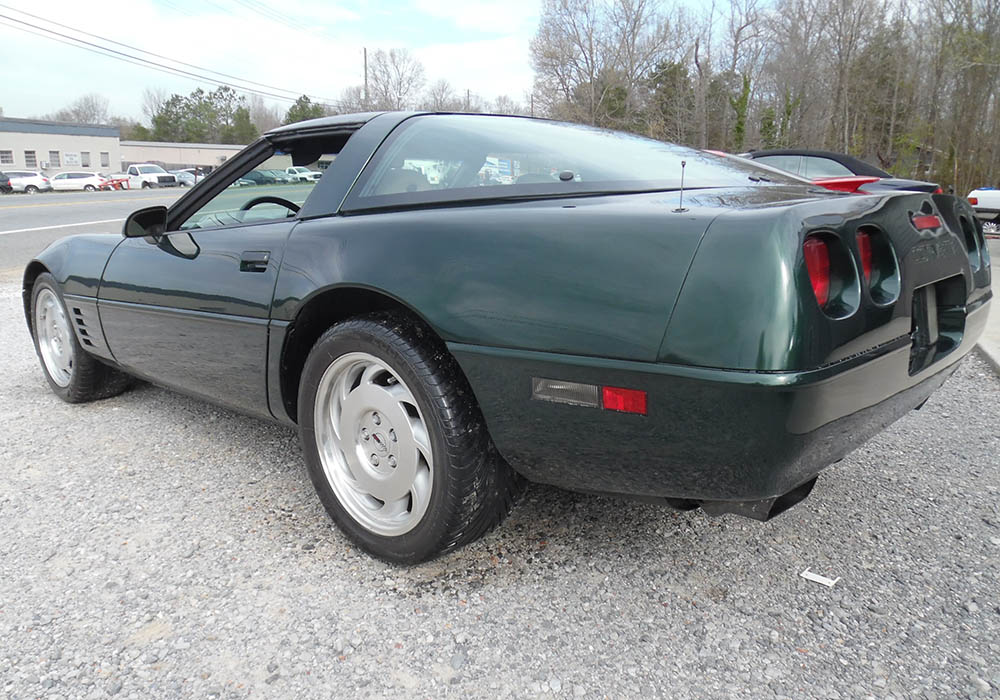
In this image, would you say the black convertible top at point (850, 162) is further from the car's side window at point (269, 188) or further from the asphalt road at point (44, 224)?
the asphalt road at point (44, 224)

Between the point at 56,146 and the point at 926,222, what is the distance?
7348 cm

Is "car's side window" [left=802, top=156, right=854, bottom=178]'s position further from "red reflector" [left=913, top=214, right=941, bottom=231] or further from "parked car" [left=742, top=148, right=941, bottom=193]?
"red reflector" [left=913, top=214, right=941, bottom=231]

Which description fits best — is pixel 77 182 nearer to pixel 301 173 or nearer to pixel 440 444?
pixel 301 173

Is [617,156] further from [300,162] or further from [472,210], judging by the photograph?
[300,162]

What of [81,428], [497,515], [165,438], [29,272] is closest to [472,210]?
[497,515]

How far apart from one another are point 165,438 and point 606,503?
196 centimetres

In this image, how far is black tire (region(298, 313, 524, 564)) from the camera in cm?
189

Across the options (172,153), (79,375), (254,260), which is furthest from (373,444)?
(172,153)

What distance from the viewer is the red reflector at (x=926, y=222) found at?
184cm

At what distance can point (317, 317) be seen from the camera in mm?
2273

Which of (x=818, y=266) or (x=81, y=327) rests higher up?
→ (x=818, y=266)

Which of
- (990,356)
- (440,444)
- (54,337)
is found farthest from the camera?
(990,356)

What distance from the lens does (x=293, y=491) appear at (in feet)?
8.72

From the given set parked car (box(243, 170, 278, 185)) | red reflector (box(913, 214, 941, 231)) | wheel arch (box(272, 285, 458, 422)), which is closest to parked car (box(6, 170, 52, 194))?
parked car (box(243, 170, 278, 185))
